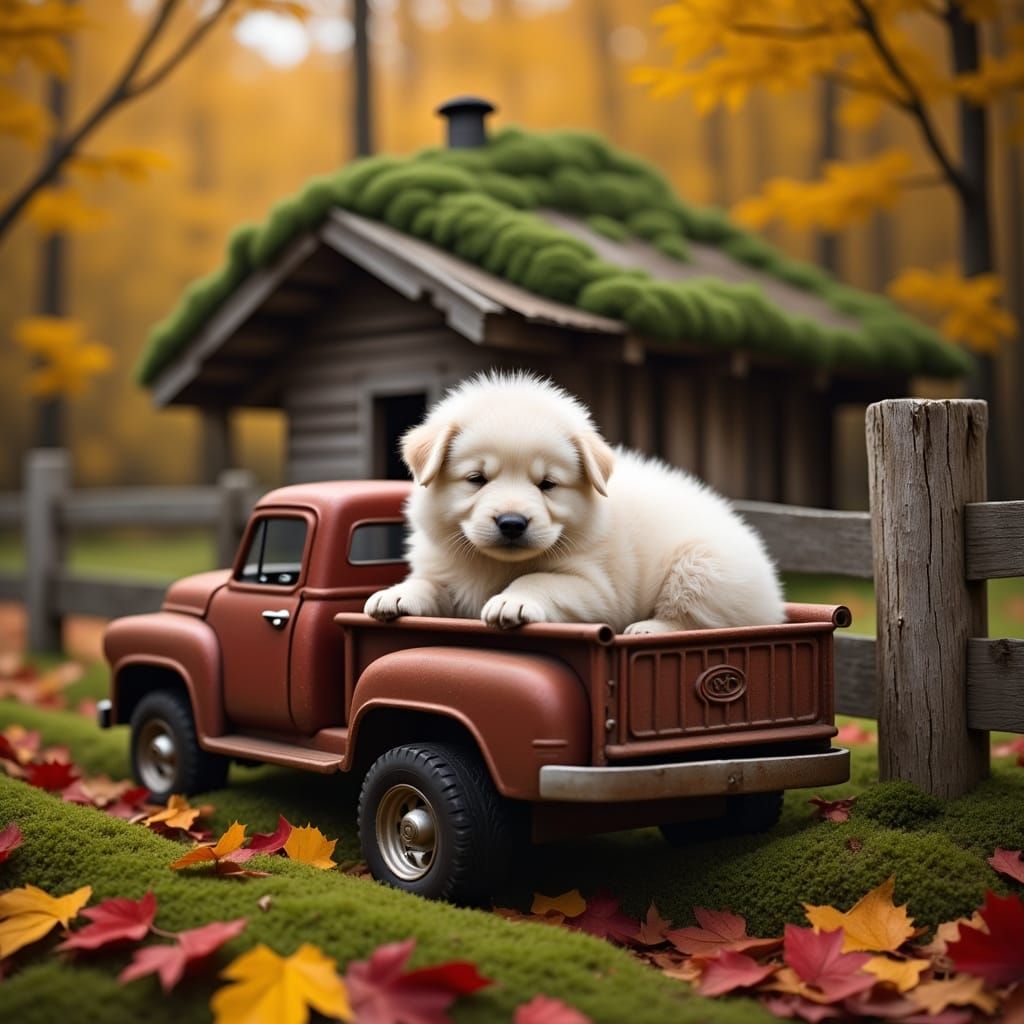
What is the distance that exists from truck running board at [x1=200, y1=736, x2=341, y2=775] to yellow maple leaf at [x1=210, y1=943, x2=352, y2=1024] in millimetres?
1440

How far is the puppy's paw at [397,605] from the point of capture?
4285 millimetres

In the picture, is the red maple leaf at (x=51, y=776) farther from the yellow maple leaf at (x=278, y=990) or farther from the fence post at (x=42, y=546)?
the fence post at (x=42, y=546)

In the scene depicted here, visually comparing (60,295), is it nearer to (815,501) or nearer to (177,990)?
(815,501)

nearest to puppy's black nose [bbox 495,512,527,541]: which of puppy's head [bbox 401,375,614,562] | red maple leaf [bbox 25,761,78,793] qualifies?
puppy's head [bbox 401,375,614,562]

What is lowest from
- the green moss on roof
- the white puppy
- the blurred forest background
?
the white puppy

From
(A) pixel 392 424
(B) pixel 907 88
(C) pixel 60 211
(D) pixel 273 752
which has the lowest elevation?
(D) pixel 273 752

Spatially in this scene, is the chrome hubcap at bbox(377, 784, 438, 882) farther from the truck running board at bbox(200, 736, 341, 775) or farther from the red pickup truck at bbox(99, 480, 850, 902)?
the truck running board at bbox(200, 736, 341, 775)

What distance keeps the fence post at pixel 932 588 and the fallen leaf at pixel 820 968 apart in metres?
1.32

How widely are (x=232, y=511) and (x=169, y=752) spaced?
343 centimetres

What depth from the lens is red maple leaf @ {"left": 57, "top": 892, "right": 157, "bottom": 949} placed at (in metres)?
3.31

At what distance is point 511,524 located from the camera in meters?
3.93

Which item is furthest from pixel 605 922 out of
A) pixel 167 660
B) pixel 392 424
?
pixel 392 424

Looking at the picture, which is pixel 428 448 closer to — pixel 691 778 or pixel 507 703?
pixel 507 703

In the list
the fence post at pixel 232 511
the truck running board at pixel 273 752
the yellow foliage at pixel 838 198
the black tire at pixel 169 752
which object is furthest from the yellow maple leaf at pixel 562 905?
the yellow foliage at pixel 838 198
